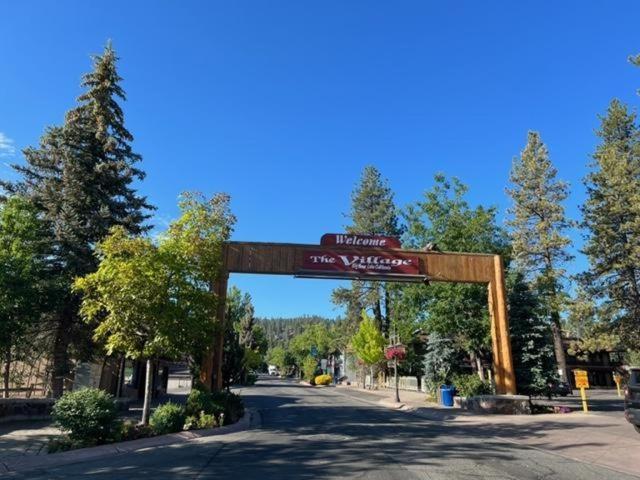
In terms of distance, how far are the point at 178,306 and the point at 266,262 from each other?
6072mm

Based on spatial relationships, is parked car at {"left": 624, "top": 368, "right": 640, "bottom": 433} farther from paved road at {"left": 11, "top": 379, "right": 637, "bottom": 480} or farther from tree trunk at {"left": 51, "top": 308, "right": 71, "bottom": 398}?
tree trunk at {"left": 51, "top": 308, "right": 71, "bottom": 398}

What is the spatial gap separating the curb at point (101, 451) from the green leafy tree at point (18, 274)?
680 centimetres

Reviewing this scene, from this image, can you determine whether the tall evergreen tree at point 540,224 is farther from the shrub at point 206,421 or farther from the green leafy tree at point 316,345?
the green leafy tree at point 316,345

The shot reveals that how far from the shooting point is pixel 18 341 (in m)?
17.5

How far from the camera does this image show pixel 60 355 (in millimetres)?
19719

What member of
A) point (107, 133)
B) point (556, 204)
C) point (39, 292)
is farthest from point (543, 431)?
point (556, 204)

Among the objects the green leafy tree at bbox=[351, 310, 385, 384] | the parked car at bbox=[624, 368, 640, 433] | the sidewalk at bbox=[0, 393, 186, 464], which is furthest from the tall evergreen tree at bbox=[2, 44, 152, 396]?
the green leafy tree at bbox=[351, 310, 385, 384]

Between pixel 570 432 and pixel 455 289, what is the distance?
1229 cm

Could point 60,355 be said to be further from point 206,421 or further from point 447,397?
point 447,397

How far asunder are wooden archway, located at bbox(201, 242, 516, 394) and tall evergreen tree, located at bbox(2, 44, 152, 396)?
549cm

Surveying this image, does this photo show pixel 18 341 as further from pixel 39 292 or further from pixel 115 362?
pixel 115 362

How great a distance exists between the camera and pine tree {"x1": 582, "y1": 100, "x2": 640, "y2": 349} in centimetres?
3444

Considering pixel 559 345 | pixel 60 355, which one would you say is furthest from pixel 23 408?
pixel 559 345

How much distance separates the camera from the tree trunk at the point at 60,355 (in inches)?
759
